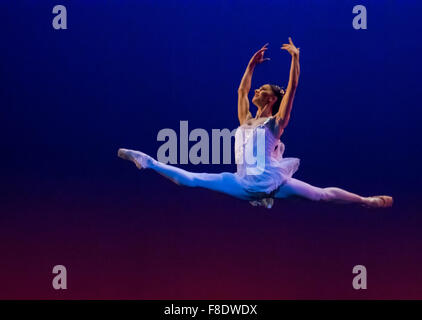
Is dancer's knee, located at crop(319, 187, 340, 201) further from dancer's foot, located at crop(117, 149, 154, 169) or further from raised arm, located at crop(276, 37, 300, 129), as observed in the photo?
dancer's foot, located at crop(117, 149, 154, 169)

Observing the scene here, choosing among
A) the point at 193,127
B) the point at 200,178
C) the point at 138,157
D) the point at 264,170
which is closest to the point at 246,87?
the point at 193,127

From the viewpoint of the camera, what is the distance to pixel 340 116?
325 centimetres

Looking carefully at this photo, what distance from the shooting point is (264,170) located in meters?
3.13

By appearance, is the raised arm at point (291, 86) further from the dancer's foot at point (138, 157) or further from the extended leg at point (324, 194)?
the dancer's foot at point (138, 157)

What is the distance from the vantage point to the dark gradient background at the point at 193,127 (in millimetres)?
3203

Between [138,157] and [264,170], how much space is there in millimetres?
862

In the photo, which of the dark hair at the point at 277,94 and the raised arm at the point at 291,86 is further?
the dark hair at the point at 277,94

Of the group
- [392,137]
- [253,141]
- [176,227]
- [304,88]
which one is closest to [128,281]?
[176,227]

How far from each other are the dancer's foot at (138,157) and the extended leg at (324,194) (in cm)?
92

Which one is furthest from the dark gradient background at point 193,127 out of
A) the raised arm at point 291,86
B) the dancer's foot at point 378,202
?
the raised arm at point 291,86

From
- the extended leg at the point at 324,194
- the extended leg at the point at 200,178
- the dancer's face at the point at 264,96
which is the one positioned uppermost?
the dancer's face at the point at 264,96

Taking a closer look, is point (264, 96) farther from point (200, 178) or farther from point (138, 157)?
point (138, 157)

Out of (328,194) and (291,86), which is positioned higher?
(291,86)

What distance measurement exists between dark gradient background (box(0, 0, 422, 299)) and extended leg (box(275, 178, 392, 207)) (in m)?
0.06
